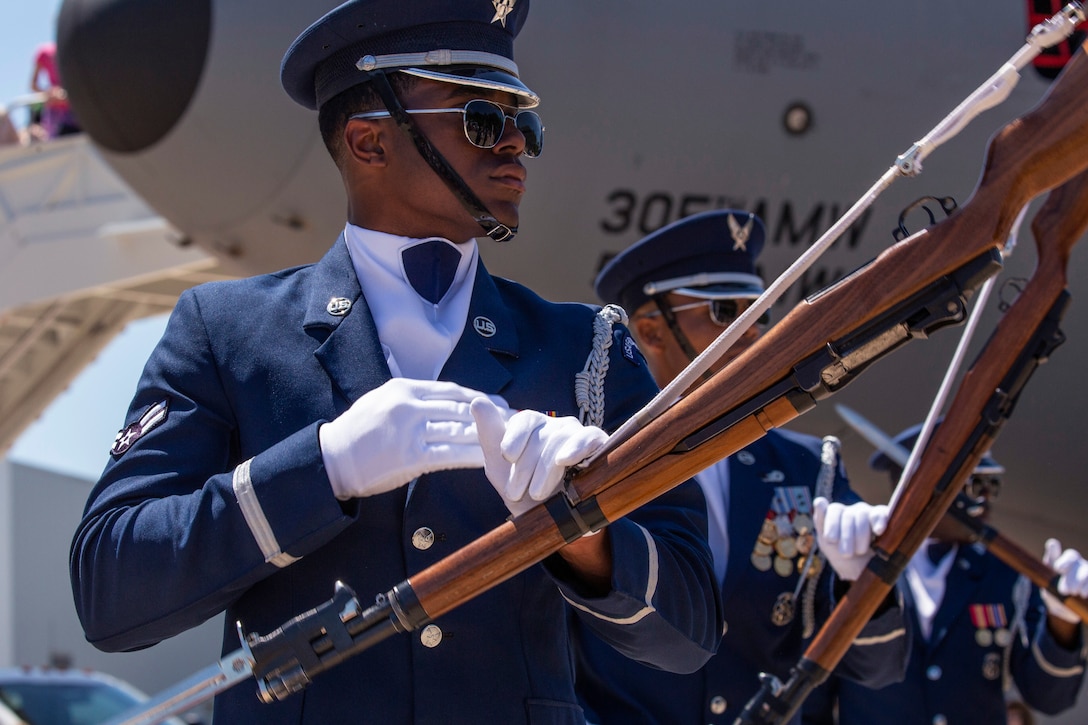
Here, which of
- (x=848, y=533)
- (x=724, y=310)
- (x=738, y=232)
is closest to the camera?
(x=848, y=533)

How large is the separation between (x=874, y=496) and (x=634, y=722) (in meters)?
2.55

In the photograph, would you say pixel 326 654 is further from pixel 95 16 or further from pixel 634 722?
pixel 95 16

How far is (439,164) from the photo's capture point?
1.93m

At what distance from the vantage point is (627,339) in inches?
76.9

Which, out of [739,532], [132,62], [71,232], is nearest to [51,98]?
[71,232]

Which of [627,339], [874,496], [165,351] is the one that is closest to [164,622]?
[165,351]

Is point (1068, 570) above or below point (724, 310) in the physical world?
below

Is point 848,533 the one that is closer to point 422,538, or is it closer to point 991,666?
point 422,538

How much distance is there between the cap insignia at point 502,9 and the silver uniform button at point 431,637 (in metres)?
0.92

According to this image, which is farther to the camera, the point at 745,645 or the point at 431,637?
the point at 745,645

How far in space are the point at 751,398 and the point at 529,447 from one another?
258mm

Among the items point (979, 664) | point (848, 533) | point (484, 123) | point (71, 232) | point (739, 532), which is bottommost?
point (71, 232)

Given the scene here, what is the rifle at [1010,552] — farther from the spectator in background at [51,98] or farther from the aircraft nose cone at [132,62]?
the spectator in background at [51,98]

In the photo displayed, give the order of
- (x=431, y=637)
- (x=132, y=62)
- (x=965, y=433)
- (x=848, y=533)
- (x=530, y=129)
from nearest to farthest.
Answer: (x=431, y=637)
(x=530, y=129)
(x=965, y=433)
(x=848, y=533)
(x=132, y=62)
